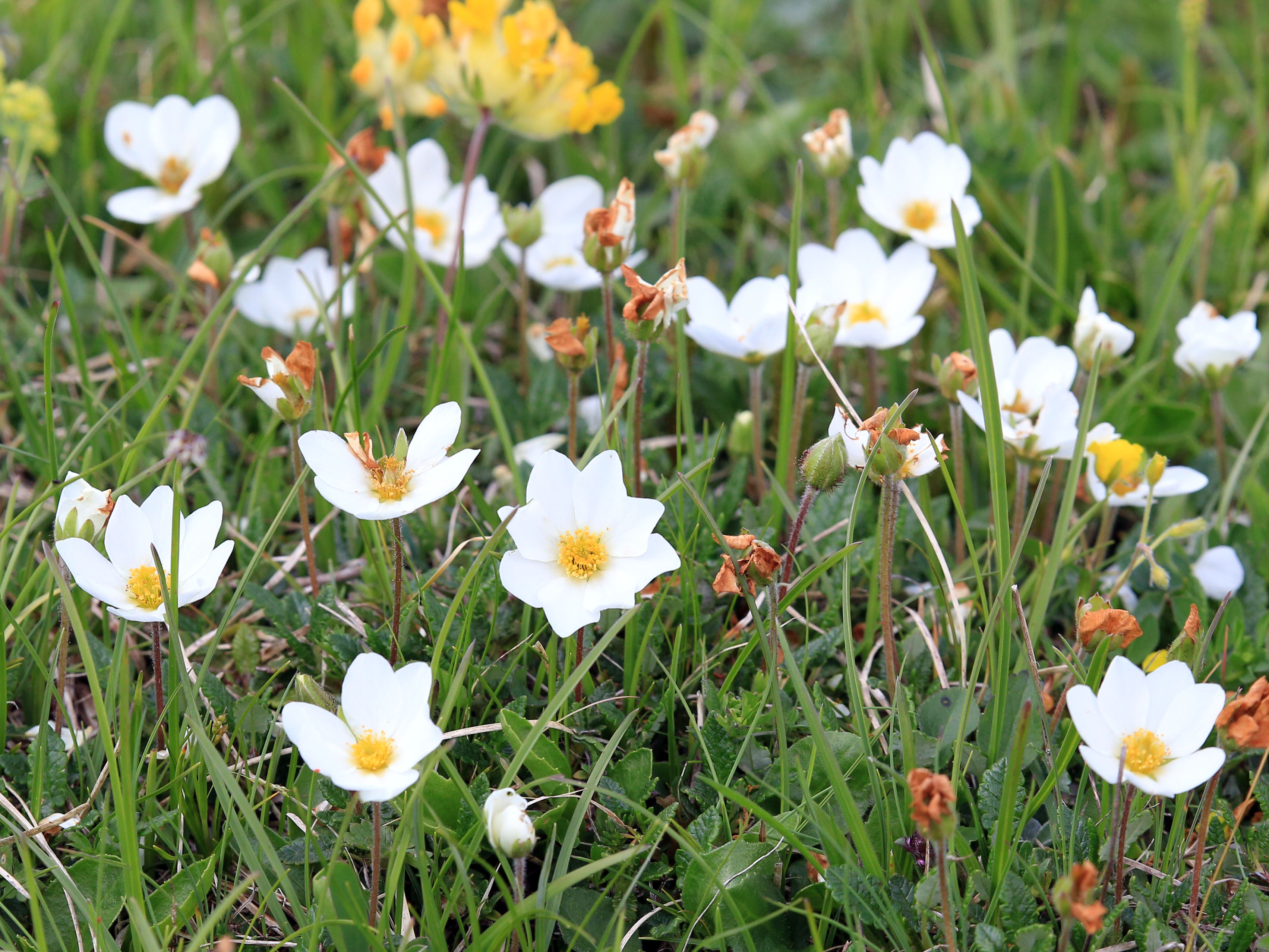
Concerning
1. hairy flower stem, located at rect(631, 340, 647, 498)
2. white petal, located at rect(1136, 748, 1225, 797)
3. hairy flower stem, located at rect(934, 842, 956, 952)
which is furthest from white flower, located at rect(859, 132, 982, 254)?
hairy flower stem, located at rect(934, 842, 956, 952)

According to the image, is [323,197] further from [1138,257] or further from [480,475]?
[1138,257]

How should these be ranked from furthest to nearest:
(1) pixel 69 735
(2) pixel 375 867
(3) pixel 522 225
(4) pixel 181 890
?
1. (3) pixel 522 225
2. (1) pixel 69 735
3. (4) pixel 181 890
4. (2) pixel 375 867

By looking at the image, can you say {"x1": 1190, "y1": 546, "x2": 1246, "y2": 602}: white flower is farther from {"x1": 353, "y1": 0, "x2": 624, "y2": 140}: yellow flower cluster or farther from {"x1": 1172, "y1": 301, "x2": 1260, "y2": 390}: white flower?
{"x1": 353, "y1": 0, "x2": 624, "y2": 140}: yellow flower cluster

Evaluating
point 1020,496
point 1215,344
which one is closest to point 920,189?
point 1215,344

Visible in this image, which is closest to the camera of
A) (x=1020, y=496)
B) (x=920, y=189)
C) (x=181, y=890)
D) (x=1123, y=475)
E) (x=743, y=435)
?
(x=181, y=890)

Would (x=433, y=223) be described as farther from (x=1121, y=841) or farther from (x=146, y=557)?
(x=1121, y=841)

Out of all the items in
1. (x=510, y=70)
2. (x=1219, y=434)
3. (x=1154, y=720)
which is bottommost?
(x=1219, y=434)

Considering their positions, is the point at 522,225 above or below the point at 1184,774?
above

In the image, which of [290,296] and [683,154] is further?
[290,296]
